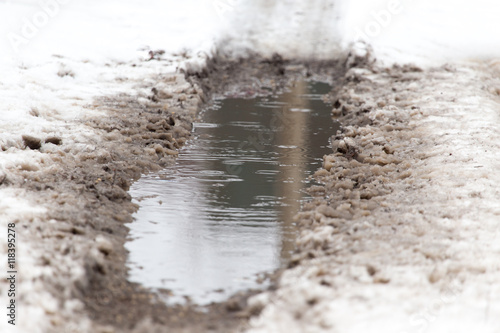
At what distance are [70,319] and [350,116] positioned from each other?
6.14m

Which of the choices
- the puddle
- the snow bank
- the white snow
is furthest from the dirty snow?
the snow bank

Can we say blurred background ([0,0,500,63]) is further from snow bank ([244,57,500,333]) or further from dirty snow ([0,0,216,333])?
snow bank ([244,57,500,333])

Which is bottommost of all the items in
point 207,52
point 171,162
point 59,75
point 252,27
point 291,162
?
point 171,162

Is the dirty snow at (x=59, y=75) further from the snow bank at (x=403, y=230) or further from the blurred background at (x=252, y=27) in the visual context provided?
the snow bank at (x=403, y=230)

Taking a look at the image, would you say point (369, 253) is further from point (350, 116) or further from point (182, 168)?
point (350, 116)

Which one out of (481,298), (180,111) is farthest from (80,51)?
(481,298)

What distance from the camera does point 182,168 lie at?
23.4 feet

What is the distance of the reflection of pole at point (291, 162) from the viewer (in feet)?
18.2

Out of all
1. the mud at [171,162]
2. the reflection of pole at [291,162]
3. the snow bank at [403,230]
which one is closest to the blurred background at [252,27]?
the mud at [171,162]

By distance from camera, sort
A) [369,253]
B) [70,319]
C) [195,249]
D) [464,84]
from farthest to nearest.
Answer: [464,84] → [195,249] → [369,253] → [70,319]

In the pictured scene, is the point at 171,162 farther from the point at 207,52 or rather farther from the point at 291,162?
the point at 207,52

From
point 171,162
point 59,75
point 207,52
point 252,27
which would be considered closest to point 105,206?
point 171,162

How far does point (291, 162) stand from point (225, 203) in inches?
61.5

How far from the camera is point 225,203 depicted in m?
6.14
